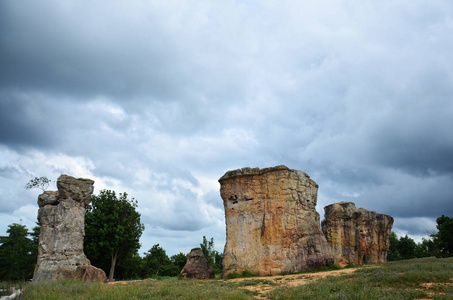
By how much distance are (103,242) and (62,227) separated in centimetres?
959

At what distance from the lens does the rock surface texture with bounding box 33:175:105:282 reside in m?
25.0

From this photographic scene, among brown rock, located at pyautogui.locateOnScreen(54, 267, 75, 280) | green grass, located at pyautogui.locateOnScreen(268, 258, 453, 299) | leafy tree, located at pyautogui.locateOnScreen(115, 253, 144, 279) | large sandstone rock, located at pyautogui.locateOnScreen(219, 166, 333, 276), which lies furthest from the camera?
leafy tree, located at pyautogui.locateOnScreen(115, 253, 144, 279)

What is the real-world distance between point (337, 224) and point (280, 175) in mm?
14838

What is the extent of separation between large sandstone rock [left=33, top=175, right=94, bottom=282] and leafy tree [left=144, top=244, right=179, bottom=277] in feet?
88.0

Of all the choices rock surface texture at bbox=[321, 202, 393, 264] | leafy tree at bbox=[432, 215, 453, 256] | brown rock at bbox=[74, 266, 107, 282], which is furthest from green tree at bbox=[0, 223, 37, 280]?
leafy tree at bbox=[432, 215, 453, 256]

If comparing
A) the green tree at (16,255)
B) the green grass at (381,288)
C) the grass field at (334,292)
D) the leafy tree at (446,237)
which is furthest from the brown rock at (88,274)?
the leafy tree at (446,237)

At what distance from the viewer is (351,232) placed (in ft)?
121

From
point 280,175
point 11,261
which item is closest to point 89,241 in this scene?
point 11,261

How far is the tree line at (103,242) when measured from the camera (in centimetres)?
3584

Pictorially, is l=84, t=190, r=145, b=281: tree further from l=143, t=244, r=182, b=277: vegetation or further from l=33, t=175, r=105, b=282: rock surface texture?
l=143, t=244, r=182, b=277: vegetation

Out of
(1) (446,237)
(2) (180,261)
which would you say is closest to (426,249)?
(1) (446,237)

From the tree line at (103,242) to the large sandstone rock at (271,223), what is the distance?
15733 millimetres

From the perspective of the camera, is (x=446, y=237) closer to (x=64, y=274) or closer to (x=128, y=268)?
(x=128, y=268)

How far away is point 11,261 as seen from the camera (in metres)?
39.2
